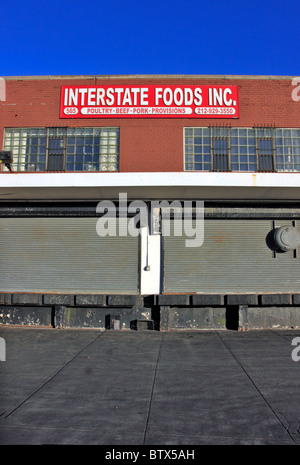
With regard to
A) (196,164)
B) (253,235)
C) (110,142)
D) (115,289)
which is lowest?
(115,289)

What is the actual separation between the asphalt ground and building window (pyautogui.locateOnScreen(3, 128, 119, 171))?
18.4 feet

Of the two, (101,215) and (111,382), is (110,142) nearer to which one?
(101,215)

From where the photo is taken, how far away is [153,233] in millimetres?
10141

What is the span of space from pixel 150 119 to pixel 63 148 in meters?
3.10

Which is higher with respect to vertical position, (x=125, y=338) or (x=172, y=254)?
(x=172, y=254)

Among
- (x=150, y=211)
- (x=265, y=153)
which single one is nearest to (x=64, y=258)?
(x=150, y=211)

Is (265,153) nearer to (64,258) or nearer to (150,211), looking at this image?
(150,211)

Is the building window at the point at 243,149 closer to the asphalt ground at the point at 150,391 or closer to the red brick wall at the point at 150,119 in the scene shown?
the red brick wall at the point at 150,119

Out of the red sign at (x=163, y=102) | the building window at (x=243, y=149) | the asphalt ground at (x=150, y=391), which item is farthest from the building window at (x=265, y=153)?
the asphalt ground at (x=150, y=391)

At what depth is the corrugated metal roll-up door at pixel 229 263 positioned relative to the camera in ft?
33.0

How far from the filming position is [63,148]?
10.7m

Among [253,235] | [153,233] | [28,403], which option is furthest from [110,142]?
[28,403]

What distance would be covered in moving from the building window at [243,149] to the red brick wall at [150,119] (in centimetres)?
26

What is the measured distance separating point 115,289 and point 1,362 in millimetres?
4043
